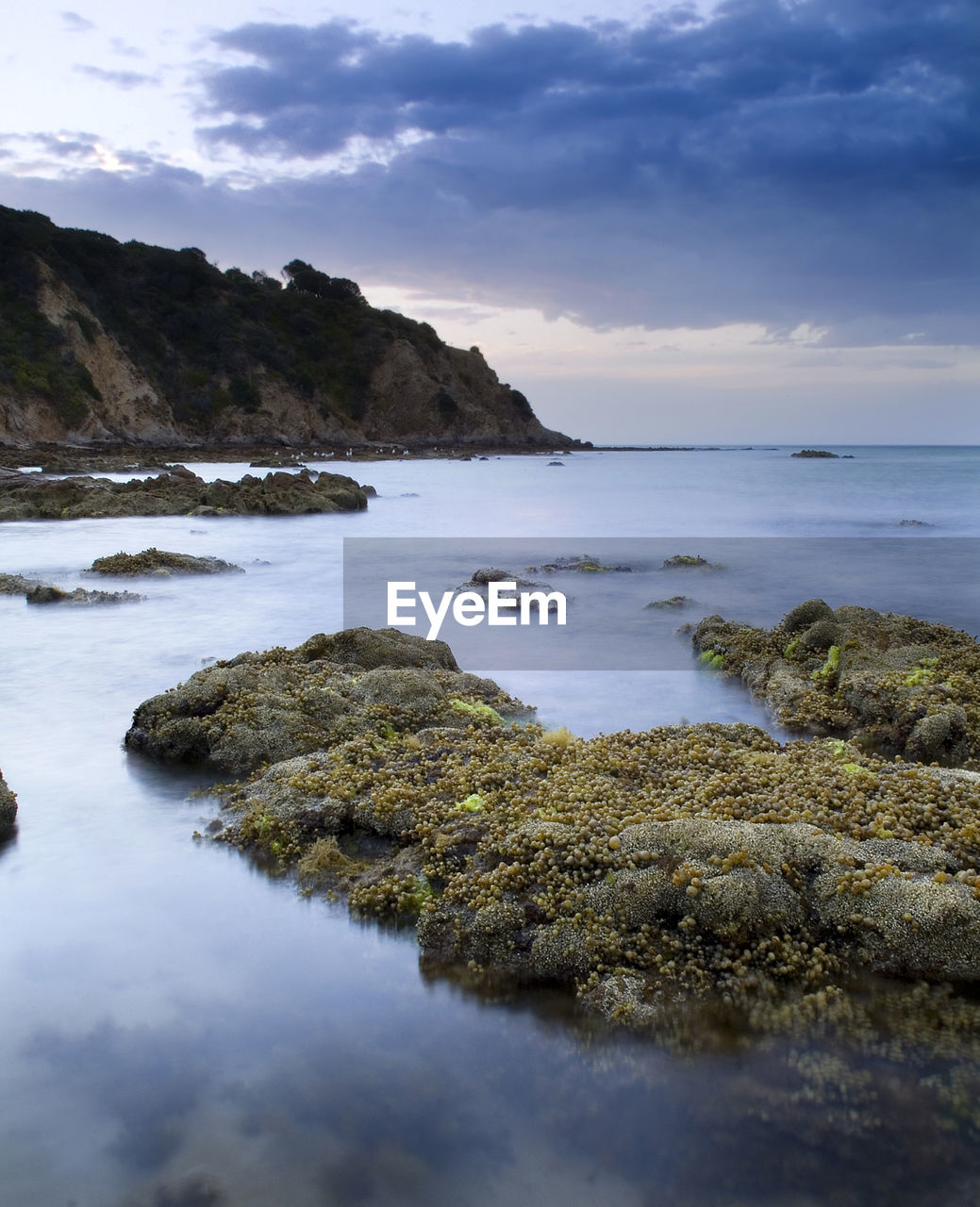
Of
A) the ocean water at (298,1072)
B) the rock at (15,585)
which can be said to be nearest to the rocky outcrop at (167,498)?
the rock at (15,585)

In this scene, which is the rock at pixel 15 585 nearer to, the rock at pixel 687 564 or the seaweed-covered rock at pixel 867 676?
the seaweed-covered rock at pixel 867 676

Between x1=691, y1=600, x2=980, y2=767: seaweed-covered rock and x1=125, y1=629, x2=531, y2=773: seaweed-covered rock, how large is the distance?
3.06m

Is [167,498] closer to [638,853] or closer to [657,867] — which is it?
[638,853]

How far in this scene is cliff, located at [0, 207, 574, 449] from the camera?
68688 millimetres

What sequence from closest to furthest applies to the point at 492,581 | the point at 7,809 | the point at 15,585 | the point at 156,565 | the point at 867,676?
the point at 7,809
the point at 867,676
the point at 15,585
the point at 492,581
the point at 156,565

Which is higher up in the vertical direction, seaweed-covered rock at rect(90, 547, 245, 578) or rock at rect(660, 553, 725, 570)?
rock at rect(660, 553, 725, 570)

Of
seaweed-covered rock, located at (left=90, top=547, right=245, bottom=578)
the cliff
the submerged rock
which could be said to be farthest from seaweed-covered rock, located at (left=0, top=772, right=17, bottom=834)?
the cliff

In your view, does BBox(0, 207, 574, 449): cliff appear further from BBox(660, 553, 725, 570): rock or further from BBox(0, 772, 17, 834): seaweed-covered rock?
BBox(0, 772, 17, 834): seaweed-covered rock

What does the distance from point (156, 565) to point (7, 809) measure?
12480 mm

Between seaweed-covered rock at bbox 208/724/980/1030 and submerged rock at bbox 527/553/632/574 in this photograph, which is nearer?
seaweed-covered rock at bbox 208/724/980/1030

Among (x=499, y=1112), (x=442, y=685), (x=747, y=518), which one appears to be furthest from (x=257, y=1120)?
(x=747, y=518)

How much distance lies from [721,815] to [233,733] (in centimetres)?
402

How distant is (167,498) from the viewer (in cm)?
3120

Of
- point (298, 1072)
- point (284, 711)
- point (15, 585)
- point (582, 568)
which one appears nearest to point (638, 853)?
point (298, 1072)
